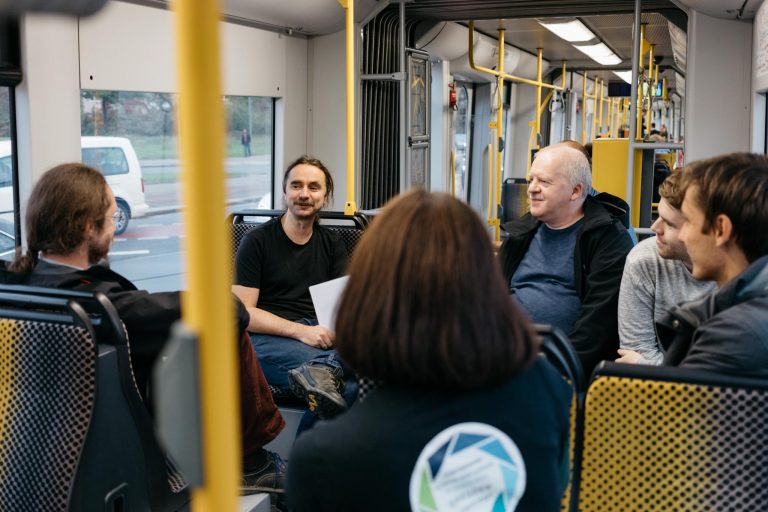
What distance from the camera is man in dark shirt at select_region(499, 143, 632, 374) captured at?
3.29 metres

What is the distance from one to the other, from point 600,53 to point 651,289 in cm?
1107

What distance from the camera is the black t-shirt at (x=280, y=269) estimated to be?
4.03 meters

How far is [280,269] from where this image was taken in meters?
4.08

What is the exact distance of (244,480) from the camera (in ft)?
10.3

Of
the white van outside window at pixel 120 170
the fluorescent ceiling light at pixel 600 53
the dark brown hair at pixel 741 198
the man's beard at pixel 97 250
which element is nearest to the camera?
the dark brown hair at pixel 741 198

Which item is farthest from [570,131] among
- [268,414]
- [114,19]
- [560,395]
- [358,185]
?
[560,395]

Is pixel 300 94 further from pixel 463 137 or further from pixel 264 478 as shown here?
pixel 463 137

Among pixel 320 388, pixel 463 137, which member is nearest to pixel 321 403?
pixel 320 388

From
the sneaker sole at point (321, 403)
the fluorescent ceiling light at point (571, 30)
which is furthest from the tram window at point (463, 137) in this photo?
the sneaker sole at point (321, 403)

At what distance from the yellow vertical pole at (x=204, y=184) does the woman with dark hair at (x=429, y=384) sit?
501mm

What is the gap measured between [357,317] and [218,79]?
1.97 feet

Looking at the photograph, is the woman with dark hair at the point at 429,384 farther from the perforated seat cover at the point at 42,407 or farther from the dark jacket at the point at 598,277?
the dark jacket at the point at 598,277

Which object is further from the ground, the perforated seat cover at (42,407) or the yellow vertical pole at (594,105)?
the yellow vertical pole at (594,105)

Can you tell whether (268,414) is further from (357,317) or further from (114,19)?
(114,19)
